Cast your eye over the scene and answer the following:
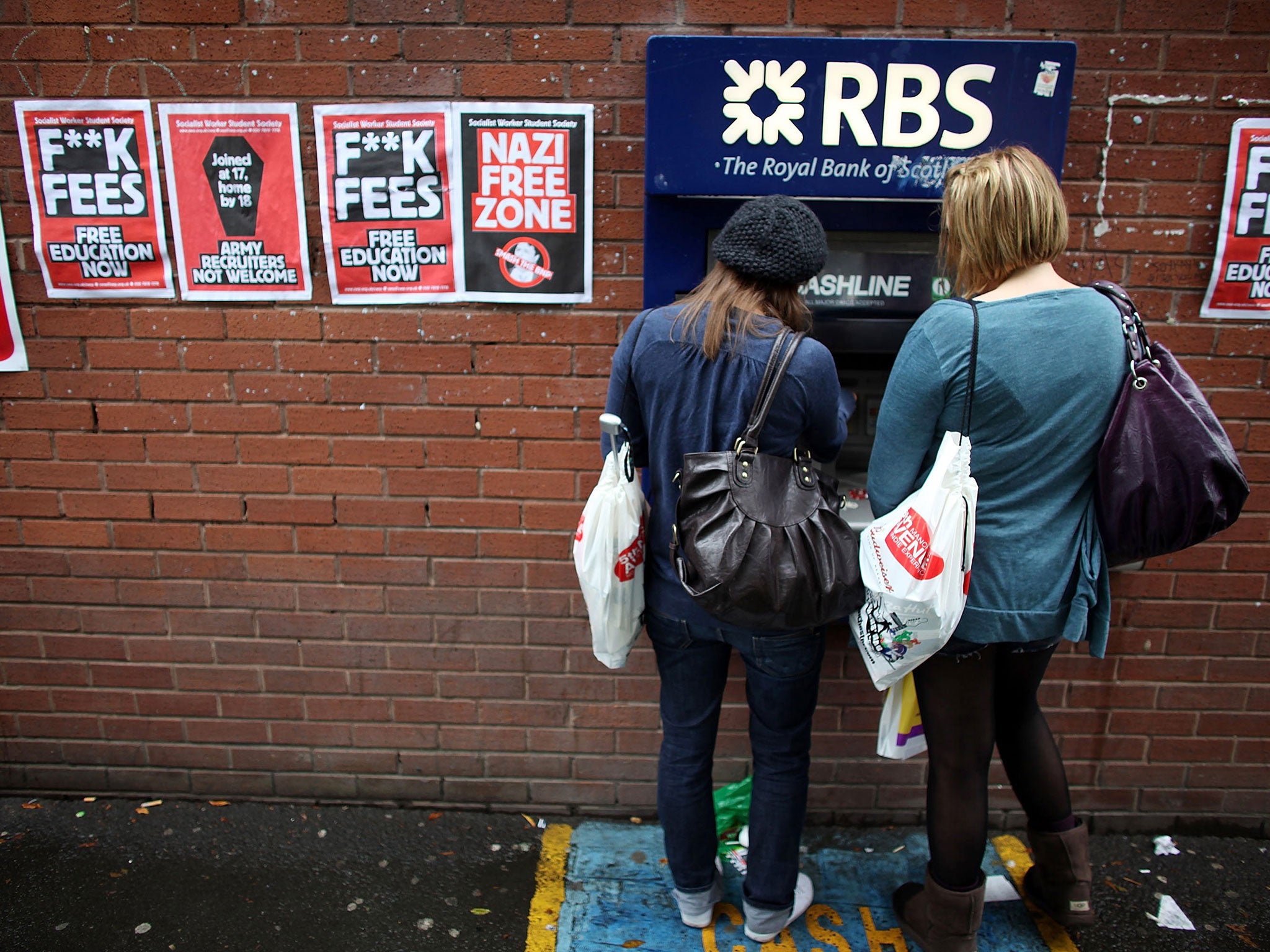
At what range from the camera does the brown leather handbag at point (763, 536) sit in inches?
73.3

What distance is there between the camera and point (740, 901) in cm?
249

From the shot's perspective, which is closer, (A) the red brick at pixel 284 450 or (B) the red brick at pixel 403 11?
(B) the red brick at pixel 403 11

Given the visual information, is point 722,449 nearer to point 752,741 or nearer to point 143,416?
point 752,741

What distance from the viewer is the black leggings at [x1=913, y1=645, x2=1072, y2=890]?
2.01m

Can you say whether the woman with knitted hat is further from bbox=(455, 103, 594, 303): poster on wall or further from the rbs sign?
bbox=(455, 103, 594, 303): poster on wall

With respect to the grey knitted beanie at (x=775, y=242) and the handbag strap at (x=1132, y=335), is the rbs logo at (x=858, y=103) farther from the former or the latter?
the handbag strap at (x=1132, y=335)

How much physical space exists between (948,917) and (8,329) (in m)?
3.11

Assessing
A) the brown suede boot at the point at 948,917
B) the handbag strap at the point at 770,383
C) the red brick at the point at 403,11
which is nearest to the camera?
the handbag strap at the point at 770,383

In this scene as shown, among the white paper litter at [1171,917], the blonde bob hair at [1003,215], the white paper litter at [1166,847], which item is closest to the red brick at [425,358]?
the blonde bob hair at [1003,215]

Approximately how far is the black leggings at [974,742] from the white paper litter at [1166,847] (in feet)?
2.69

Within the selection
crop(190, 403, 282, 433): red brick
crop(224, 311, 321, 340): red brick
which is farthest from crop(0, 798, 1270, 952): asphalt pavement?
crop(224, 311, 321, 340): red brick

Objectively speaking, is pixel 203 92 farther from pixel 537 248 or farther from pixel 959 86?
pixel 959 86

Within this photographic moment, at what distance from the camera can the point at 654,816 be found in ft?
9.41

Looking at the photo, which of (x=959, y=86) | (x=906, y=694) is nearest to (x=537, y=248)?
(x=959, y=86)
